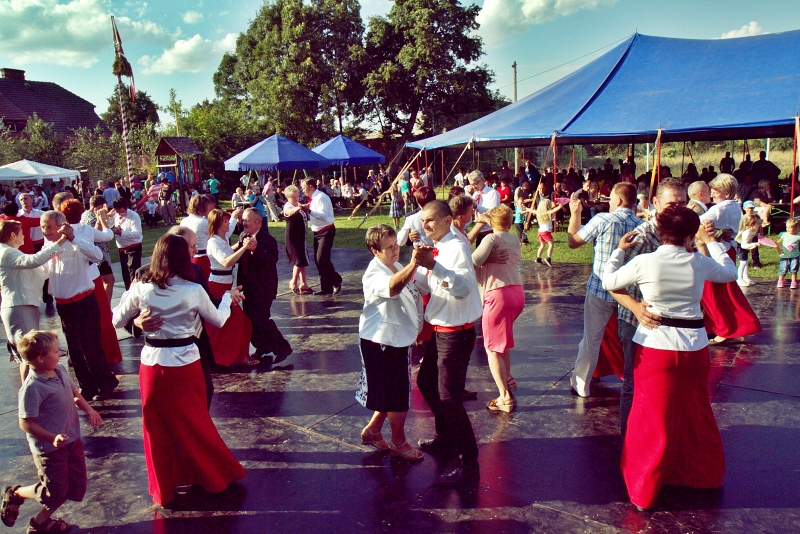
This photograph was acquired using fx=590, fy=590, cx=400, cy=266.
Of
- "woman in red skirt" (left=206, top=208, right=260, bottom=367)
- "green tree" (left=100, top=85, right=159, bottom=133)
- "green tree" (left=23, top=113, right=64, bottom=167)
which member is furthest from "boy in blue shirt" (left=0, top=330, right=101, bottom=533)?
"green tree" (left=100, top=85, right=159, bottom=133)

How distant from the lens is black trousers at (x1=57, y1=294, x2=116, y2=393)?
507 cm

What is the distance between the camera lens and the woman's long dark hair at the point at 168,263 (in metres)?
3.25

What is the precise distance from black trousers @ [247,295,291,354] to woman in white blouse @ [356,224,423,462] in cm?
240

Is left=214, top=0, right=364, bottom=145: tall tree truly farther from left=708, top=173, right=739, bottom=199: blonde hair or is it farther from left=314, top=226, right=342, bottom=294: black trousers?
left=708, top=173, right=739, bottom=199: blonde hair

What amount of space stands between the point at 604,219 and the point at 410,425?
82.6 inches

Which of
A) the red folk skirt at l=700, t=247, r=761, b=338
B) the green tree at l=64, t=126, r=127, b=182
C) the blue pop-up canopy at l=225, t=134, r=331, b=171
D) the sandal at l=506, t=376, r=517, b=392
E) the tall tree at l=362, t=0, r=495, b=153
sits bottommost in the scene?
the sandal at l=506, t=376, r=517, b=392

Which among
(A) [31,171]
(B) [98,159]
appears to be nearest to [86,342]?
(A) [31,171]

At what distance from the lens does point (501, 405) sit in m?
4.62

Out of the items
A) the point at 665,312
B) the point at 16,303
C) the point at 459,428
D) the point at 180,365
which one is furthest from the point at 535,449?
the point at 16,303

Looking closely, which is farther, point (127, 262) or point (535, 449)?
point (127, 262)

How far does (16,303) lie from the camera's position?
498 centimetres

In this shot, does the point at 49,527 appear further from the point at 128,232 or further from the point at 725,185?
the point at 725,185

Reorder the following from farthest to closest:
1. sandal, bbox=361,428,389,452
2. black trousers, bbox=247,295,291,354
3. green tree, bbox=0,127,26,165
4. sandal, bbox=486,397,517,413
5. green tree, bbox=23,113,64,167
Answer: green tree, bbox=23,113,64,167 < green tree, bbox=0,127,26,165 < black trousers, bbox=247,295,291,354 < sandal, bbox=486,397,517,413 < sandal, bbox=361,428,389,452

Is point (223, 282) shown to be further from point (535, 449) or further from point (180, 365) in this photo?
point (535, 449)
